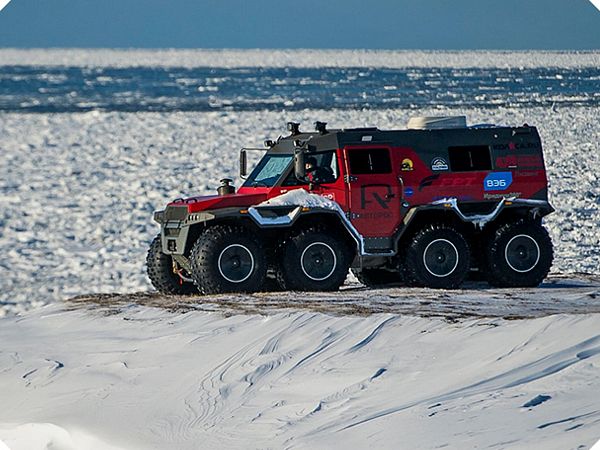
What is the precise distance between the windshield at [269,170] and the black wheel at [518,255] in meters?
2.20

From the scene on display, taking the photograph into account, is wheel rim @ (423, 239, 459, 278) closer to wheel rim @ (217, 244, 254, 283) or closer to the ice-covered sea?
wheel rim @ (217, 244, 254, 283)

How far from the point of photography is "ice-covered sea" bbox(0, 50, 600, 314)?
55.9 ft

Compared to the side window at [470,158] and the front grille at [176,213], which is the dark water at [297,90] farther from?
the front grille at [176,213]

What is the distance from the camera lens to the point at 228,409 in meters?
9.22

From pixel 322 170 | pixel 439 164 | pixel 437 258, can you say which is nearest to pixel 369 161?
pixel 322 170

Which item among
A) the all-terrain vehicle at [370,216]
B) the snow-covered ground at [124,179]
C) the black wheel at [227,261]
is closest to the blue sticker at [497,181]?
the all-terrain vehicle at [370,216]

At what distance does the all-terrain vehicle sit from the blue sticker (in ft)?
0.03

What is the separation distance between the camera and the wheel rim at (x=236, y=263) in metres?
12.2

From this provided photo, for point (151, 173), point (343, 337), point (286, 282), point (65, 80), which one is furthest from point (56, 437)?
point (65, 80)

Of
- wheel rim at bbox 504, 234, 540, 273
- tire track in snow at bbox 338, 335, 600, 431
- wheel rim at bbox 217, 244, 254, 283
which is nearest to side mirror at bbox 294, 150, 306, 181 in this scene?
wheel rim at bbox 217, 244, 254, 283

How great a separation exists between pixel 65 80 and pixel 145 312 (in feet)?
196

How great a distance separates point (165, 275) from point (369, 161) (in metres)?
2.38

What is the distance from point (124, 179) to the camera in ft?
78.3

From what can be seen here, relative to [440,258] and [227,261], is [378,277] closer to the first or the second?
[440,258]
